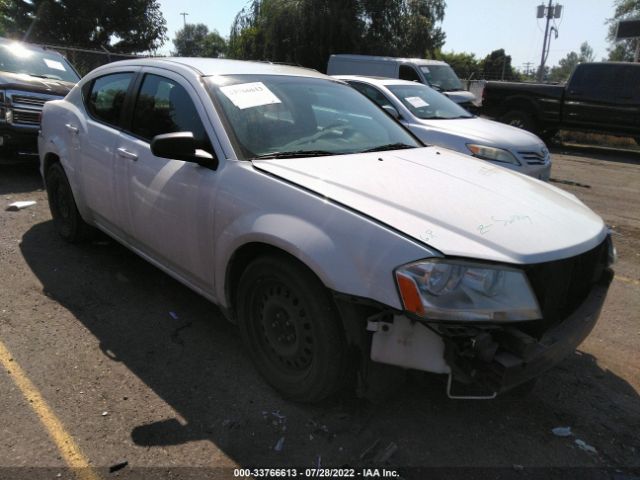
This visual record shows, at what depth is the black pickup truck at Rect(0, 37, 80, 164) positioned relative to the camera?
23.7ft

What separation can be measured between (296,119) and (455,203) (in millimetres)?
1243

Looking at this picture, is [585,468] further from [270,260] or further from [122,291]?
[122,291]

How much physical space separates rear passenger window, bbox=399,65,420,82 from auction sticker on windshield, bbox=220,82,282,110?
1122 cm

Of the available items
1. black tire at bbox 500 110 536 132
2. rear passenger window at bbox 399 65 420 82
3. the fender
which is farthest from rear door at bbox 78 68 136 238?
black tire at bbox 500 110 536 132

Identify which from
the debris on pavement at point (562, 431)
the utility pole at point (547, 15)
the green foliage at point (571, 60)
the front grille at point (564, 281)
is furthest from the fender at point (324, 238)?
the green foliage at point (571, 60)

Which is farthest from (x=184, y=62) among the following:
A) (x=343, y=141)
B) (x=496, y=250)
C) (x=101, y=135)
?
(x=496, y=250)

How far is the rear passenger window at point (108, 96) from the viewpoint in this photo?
4.01m

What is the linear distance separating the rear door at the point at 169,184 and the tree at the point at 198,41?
6627cm

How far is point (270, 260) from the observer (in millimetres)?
2625

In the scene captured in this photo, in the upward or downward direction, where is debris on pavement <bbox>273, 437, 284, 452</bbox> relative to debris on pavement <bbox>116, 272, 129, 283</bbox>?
downward

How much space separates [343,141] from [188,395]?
5.86 ft

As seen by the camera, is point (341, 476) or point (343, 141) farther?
point (343, 141)

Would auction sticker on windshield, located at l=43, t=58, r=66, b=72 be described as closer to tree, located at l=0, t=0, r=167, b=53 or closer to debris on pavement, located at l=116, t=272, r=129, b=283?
debris on pavement, located at l=116, t=272, r=129, b=283

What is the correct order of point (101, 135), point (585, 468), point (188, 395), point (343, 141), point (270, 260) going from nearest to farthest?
point (585, 468)
point (270, 260)
point (188, 395)
point (343, 141)
point (101, 135)
